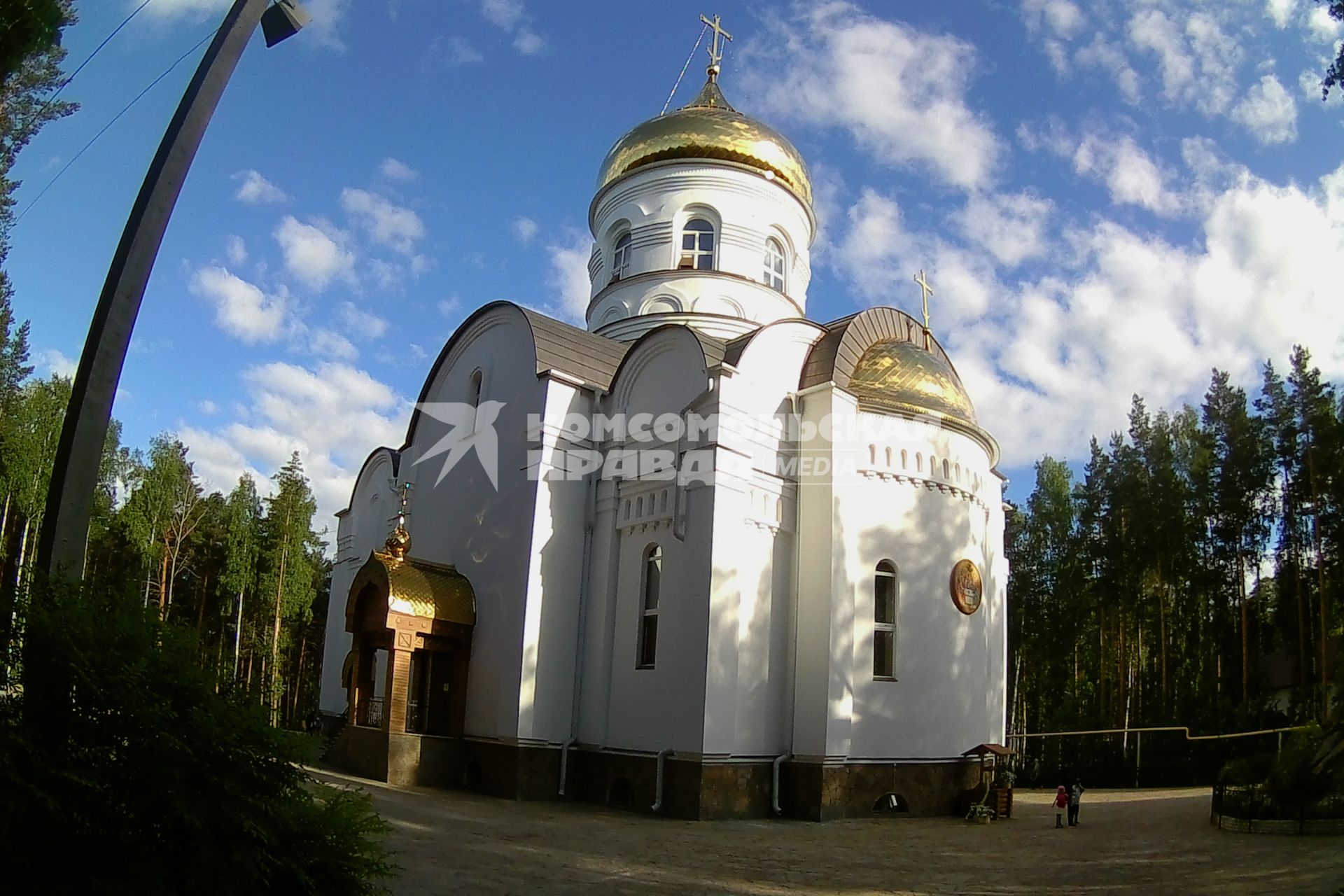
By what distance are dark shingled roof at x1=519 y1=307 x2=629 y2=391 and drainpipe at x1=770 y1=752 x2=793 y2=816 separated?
18.3ft

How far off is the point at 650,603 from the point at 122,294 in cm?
960

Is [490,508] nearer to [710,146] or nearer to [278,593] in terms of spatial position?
[710,146]

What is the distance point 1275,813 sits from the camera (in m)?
10.4

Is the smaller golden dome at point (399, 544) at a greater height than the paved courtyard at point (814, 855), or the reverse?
the smaller golden dome at point (399, 544)

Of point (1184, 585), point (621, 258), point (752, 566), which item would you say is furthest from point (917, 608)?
point (1184, 585)

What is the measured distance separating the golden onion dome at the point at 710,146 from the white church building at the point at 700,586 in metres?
4.85

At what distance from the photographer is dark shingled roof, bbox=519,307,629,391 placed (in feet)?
46.9

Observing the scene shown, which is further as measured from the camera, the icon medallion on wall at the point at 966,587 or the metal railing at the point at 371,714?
the metal railing at the point at 371,714

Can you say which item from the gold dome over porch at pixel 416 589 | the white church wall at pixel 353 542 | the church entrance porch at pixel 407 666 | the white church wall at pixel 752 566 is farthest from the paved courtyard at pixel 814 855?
the white church wall at pixel 353 542

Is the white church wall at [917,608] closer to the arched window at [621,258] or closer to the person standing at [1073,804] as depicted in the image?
the person standing at [1073,804]

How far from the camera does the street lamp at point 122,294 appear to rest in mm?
3820

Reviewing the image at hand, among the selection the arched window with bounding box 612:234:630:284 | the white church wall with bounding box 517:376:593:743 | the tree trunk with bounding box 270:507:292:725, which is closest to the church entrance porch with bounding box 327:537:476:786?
the white church wall with bounding box 517:376:593:743

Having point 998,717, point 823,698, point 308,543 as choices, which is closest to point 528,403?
point 823,698

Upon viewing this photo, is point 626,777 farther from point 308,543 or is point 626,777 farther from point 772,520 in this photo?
point 308,543
